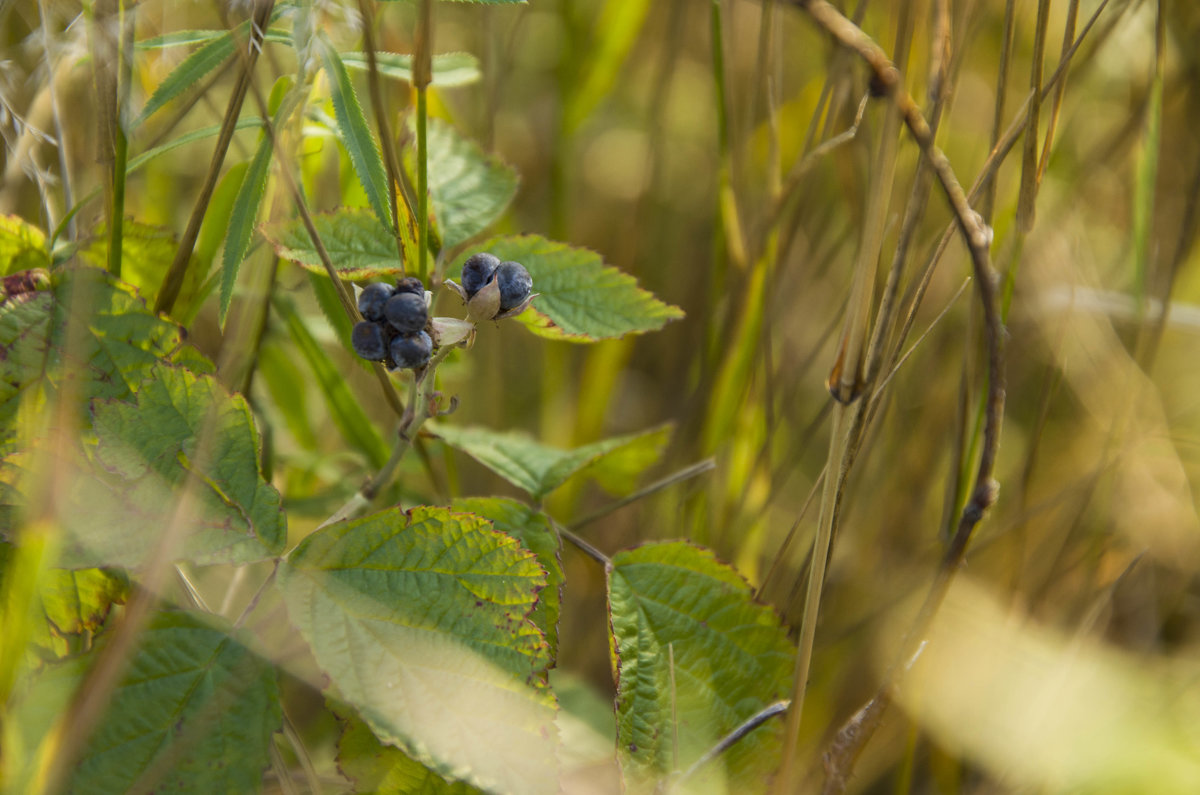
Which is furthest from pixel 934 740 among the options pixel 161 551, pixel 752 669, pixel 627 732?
pixel 161 551

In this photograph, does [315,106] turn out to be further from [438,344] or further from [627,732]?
[627,732]

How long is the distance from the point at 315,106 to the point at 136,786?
2.52 feet

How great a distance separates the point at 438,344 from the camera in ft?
2.76

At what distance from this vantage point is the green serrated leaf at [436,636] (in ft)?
2.47

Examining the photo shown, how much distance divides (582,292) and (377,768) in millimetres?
582

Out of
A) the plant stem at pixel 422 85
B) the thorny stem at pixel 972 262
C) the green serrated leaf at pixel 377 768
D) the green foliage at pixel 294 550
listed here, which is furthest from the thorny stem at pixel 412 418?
the thorny stem at pixel 972 262

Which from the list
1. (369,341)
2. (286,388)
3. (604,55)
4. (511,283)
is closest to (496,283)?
(511,283)

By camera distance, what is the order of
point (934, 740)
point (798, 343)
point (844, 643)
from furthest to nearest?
point (798, 343) → point (844, 643) → point (934, 740)

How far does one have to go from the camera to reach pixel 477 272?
867 mm

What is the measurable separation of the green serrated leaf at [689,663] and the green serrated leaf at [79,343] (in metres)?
0.59

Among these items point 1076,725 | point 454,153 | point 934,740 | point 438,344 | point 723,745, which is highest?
point 454,153

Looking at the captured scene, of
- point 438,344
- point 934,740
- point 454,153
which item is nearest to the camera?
point 438,344

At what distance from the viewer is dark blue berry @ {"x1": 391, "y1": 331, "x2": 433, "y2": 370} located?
78 centimetres

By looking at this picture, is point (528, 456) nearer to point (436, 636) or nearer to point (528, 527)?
point (528, 527)
